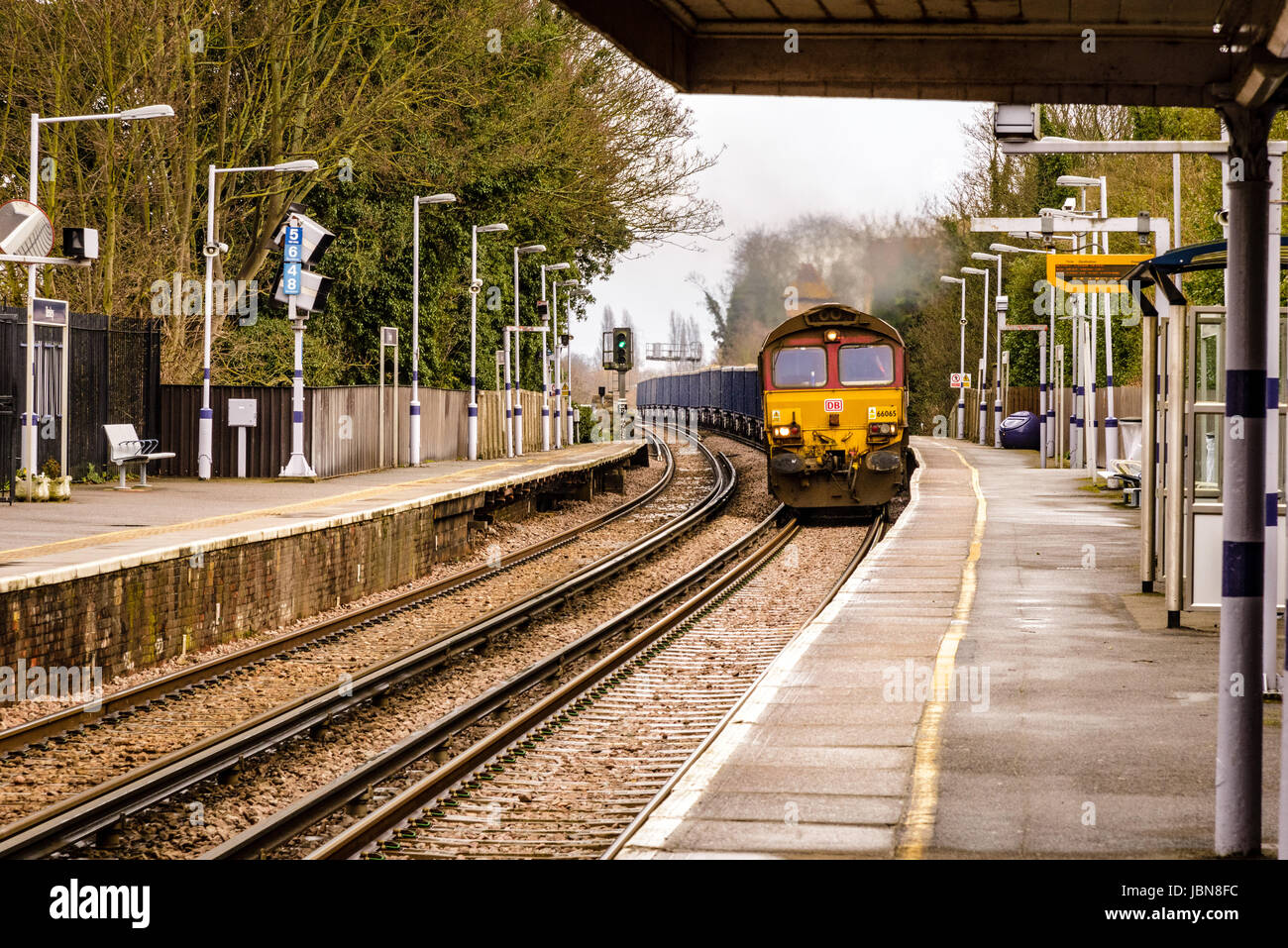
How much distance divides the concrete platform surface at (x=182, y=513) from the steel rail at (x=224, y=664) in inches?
41.0

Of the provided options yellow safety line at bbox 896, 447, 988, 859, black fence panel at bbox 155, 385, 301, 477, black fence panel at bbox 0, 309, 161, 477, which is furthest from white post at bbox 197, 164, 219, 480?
yellow safety line at bbox 896, 447, 988, 859

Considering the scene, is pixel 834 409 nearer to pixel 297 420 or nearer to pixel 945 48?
pixel 297 420

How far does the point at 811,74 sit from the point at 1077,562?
36.2 feet

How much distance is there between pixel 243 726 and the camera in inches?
407

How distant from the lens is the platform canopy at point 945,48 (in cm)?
669

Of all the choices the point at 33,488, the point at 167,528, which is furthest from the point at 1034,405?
the point at 167,528

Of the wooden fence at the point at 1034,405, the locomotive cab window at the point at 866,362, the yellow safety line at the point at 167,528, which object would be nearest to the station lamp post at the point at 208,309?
the yellow safety line at the point at 167,528

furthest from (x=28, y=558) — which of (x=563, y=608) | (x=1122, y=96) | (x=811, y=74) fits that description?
(x=1122, y=96)

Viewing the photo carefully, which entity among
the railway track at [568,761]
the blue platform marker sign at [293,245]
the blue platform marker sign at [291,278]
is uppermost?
the blue platform marker sign at [293,245]

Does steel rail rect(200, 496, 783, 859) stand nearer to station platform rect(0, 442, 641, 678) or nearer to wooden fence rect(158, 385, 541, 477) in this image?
station platform rect(0, 442, 641, 678)

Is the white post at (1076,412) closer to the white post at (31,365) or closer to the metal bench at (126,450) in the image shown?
the metal bench at (126,450)

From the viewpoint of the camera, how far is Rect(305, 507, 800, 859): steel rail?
7699 millimetres

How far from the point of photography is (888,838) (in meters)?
6.44
